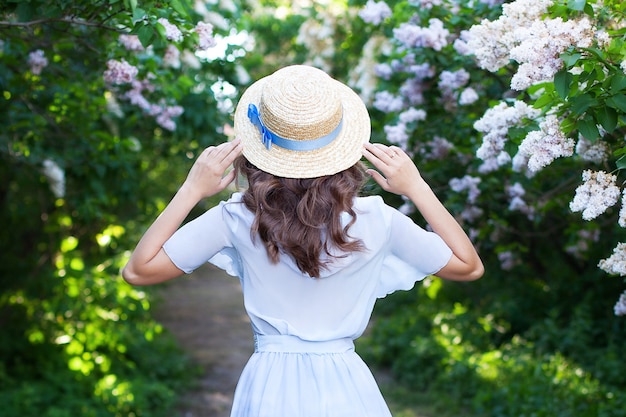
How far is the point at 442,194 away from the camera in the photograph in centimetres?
523

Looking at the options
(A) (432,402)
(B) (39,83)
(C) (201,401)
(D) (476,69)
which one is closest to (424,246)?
(D) (476,69)

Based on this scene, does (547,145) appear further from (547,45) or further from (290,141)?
(290,141)

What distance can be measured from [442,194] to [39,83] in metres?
2.50

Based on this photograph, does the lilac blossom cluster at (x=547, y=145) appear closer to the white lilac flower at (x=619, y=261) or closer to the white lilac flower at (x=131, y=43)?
the white lilac flower at (x=619, y=261)

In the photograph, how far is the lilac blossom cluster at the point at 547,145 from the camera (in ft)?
9.16

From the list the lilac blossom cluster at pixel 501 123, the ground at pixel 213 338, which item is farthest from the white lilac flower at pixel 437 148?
the ground at pixel 213 338

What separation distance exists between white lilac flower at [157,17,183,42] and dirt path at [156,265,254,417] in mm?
4307

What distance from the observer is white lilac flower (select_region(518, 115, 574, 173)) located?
279 cm

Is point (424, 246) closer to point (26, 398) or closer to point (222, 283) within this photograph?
point (26, 398)

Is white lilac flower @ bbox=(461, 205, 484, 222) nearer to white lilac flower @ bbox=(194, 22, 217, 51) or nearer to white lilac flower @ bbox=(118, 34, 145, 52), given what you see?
white lilac flower @ bbox=(194, 22, 217, 51)

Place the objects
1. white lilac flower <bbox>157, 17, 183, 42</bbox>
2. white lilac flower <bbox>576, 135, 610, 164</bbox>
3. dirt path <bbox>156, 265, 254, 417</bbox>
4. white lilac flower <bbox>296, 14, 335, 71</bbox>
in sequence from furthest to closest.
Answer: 1. white lilac flower <bbox>296, 14, 335, 71</bbox>
2. dirt path <bbox>156, 265, 254, 417</bbox>
3. white lilac flower <bbox>157, 17, 183, 42</bbox>
4. white lilac flower <bbox>576, 135, 610, 164</bbox>

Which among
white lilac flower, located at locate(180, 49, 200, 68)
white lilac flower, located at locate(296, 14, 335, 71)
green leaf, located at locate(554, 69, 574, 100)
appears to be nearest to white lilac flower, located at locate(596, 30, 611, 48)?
green leaf, located at locate(554, 69, 574, 100)

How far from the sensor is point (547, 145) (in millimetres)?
2805

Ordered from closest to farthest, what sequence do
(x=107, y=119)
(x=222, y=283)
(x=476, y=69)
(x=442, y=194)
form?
(x=476, y=69)
(x=442, y=194)
(x=107, y=119)
(x=222, y=283)
